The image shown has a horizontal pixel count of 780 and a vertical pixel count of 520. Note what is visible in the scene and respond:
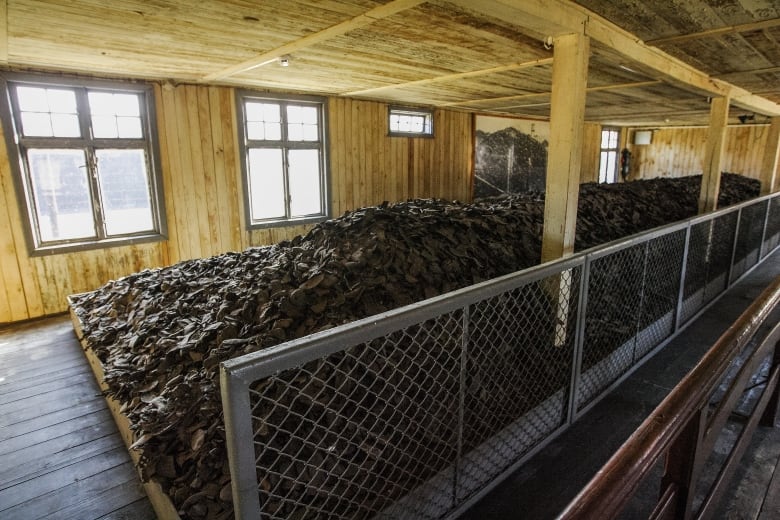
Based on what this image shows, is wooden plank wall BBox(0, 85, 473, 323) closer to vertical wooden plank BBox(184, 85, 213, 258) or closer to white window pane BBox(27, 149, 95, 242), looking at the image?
vertical wooden plank BBox(184, 85, 213, 258)

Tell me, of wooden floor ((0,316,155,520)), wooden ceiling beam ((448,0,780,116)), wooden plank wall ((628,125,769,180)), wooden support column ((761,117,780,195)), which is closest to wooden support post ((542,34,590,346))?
wooden ceiling beam ((448,0,780,116))

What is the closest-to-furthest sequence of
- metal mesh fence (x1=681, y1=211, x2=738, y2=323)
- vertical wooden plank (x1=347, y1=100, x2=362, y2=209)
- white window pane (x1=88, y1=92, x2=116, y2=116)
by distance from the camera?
metal mesh fence (x1=681, y1=211, x2=738, y2=323)
white window pane (x1=88, y1=92, x2=116, y2=116)
vertical wooden plank (x1=347, y1=100, x2=362, y2=209)

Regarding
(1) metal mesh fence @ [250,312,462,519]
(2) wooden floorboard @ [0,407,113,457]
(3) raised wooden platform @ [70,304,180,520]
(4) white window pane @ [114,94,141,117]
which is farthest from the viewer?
(4) white window pane @ [114,94,141,117]

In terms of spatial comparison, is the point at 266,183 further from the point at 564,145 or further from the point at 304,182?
the point at 564,145

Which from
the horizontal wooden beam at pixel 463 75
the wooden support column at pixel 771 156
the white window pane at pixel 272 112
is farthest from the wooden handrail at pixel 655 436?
the wooden support column at pixel 771 156

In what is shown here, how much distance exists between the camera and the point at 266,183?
6.40 metres

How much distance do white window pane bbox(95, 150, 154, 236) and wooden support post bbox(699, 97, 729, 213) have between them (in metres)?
7.39

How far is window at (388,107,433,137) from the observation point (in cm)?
775

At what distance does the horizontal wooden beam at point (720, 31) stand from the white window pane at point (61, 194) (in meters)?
5.90

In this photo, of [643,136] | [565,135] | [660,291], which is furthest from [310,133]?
[643,136]

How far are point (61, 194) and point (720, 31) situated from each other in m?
6.48

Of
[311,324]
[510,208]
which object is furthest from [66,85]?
[510,208]

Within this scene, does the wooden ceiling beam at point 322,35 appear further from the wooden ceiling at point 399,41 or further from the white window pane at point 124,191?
the white window pane at point 124,191

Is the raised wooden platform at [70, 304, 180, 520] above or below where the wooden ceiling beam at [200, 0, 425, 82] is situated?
below
